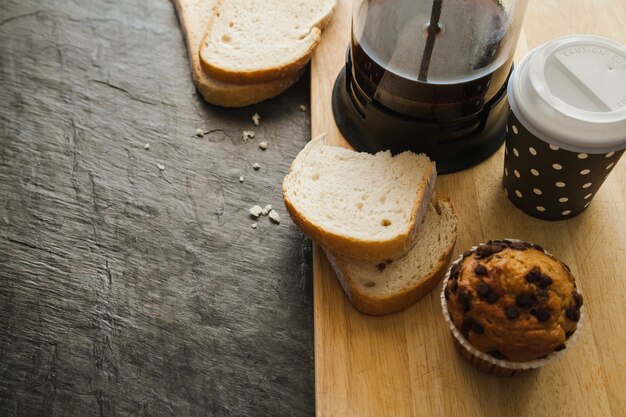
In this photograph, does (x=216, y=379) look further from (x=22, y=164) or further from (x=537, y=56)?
(x=537, y=56)

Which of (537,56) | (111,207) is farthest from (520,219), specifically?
(111,207)

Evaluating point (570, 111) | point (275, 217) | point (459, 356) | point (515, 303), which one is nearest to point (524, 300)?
point (515, 303)

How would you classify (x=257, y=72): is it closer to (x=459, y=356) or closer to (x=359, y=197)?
(x=359, y=197)

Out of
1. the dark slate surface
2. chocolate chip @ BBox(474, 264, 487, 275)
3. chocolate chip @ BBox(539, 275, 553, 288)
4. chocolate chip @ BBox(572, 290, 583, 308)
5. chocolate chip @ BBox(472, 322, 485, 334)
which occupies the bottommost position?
the dark slate surface

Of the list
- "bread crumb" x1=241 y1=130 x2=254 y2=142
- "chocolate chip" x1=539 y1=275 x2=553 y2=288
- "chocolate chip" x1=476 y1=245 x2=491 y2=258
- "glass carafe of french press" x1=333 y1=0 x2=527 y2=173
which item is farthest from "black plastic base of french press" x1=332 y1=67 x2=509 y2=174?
"chocolate chip" x1=539 y1=275 x2=553 y2=288

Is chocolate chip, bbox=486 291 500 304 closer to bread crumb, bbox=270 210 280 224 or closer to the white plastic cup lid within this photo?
the white plastic cup lid

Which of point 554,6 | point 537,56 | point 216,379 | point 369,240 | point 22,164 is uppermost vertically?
→ point 537,56

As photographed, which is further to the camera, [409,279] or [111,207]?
[111,207]
